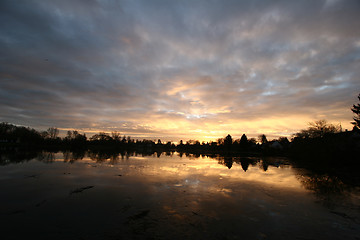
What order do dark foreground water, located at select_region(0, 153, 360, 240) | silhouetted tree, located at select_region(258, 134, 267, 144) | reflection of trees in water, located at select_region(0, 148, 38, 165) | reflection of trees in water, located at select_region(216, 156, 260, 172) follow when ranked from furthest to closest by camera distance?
silhouetted tree, located at select_region(258, 134, 267, 144) → reflection of trees in water, located at select_region(216, 156, 260, 172) → reflection of trees in water, located at select_region(0, 148, 38, 165) → dark foreground water, located at select_region(0, 153, 360, 240)

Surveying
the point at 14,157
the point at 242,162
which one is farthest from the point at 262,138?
the point at 14,157

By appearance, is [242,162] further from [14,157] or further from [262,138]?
[262,138]

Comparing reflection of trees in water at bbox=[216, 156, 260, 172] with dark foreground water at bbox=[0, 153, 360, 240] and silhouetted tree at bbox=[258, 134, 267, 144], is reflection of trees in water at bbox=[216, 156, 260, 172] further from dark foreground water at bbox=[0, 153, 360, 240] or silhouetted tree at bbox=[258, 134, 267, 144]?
silhouetted tree at bbox=[258, 134, 267, 144]

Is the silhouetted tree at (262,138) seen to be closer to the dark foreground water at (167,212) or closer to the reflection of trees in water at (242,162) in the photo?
the reflection of trees in water at (242,162)

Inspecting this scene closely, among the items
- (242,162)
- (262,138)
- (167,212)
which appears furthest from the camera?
(262,138)

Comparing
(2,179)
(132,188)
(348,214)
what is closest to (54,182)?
(2,179)

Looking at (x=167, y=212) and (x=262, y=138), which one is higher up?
(x=262, y=138)

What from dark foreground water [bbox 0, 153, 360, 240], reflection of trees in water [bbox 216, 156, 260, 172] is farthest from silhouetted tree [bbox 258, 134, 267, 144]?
dark foreground water [bbox 0, 153, 360, 240]

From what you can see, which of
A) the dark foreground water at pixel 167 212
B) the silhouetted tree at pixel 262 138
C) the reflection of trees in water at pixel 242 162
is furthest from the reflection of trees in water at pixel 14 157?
the silhouetted tree at pixel 262 138

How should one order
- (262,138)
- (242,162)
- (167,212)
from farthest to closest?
(262,138) → (242,162) → (167,212)

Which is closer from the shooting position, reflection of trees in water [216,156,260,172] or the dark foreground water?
the dark foreground water

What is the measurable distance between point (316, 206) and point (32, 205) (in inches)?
649

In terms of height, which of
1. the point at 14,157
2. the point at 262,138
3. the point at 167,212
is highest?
the point at 262,138

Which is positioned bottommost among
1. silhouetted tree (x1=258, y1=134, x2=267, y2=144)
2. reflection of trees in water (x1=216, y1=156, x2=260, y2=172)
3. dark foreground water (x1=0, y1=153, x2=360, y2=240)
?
dark foreground water (x1=0, y1=153, x2=360, y2=240)
